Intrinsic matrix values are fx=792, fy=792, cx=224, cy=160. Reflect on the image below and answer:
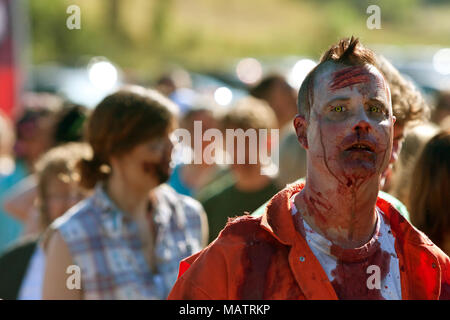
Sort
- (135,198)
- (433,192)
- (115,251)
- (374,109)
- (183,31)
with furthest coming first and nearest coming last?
(183,31)
(135,198)
(115,251)
(433,192)
(374,109)

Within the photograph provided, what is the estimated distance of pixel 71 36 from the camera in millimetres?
24266

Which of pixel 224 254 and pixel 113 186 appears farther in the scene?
pixel 113 186

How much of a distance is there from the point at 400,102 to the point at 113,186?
4.58 feet

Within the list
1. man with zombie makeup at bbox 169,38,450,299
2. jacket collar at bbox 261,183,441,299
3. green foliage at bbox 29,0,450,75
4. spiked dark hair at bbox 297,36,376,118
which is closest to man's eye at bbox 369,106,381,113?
man with zombie makeup at bbox 169,38,450,299

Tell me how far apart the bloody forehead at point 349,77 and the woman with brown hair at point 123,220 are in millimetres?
1582

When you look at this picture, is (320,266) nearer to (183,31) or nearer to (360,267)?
(360,267)

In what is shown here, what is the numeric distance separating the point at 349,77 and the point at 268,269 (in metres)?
0.57

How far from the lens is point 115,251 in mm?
3549

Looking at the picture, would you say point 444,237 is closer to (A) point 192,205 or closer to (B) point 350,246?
(B) point 350,246

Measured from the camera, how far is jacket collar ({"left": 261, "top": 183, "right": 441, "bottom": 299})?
6.64ft

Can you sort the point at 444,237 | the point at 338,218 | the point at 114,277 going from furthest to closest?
the point at 114,277 → the point at 444,237 → the point at 338,218

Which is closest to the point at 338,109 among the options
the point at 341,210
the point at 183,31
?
the point at 341,210

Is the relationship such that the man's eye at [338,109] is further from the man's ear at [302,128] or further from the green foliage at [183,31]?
the green foliage at [183,31]

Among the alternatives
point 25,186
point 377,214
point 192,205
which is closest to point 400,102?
point 377,214
